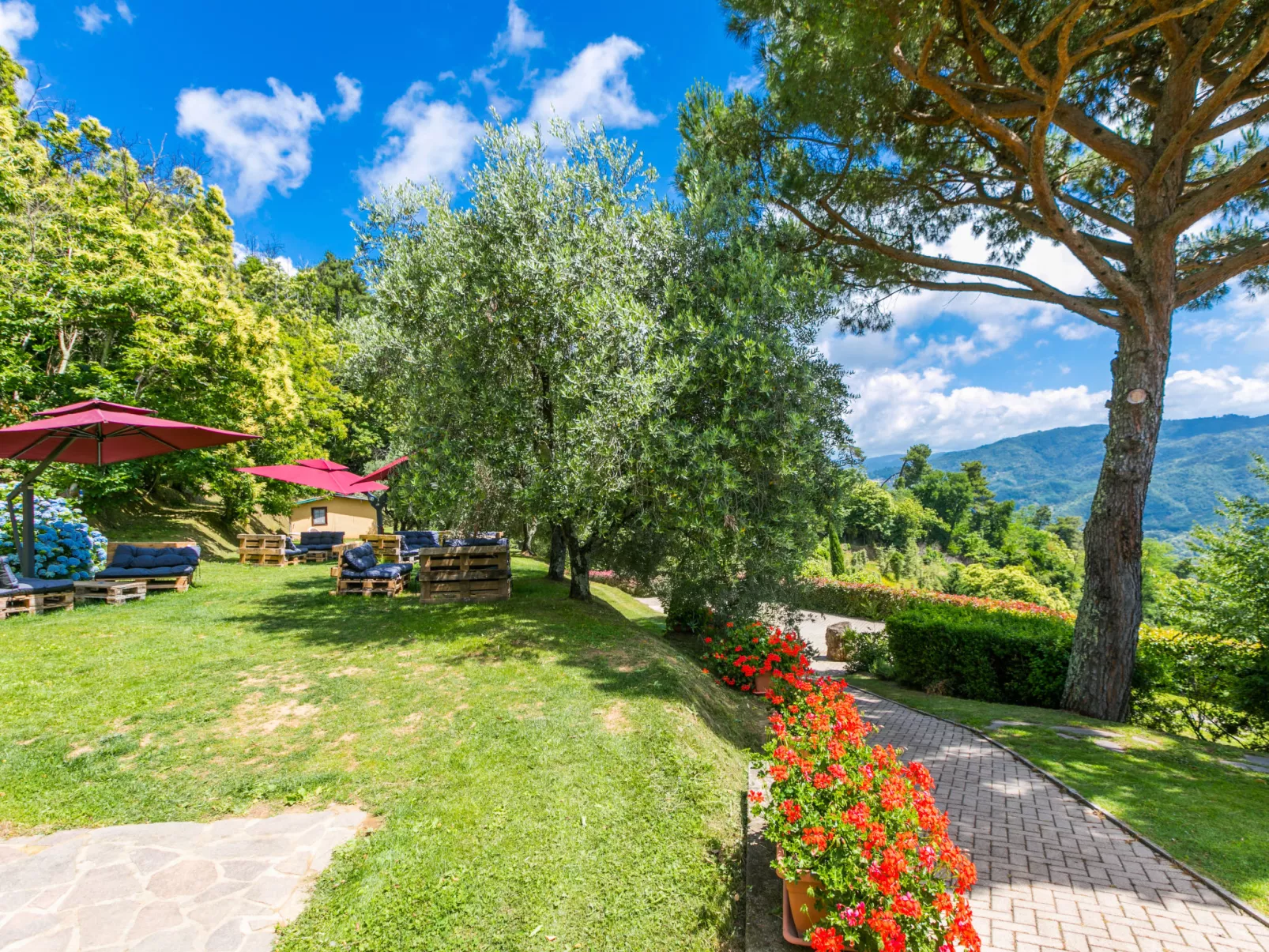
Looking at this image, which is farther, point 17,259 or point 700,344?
point 17,259

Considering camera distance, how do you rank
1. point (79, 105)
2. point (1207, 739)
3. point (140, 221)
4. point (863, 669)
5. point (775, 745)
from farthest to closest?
point (79, 105) < point (140, 221) < point (863, 669) < point (1207, 739) < point (775, 745)

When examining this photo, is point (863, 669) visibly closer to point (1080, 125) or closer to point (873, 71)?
point (1080, 125)

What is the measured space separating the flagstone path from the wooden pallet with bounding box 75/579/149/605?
7.59 meters

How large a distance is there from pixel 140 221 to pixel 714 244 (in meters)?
21.8

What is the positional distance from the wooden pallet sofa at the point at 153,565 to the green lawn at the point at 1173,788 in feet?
47.7

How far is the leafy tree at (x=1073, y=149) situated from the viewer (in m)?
7.91

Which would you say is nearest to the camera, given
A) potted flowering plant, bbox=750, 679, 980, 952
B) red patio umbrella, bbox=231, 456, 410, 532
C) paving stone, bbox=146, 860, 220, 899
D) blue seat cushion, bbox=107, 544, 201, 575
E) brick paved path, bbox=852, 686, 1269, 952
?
potted flowering plant, bbox=750, 679, 980, 952

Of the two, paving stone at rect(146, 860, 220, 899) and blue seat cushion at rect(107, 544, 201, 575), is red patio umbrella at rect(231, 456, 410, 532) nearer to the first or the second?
blue seat cushion at rect(107, 544, 201, 575)

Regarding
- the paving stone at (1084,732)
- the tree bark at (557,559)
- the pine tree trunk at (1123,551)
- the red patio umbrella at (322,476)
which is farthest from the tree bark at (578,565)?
the pine tree trunk at (1123,551)

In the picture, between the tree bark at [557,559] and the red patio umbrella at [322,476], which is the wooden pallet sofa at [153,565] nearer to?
the red patio umbrella at [322,476]

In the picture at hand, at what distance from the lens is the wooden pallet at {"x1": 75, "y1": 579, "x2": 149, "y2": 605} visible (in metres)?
9.43

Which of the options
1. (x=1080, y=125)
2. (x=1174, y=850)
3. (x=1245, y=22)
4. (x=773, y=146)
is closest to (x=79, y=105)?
(x=773, y=146)

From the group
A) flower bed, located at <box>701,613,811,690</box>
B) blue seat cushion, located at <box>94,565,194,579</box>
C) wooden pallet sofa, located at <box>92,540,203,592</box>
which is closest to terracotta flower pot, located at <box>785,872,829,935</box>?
flower bed, located at <box>701,613,811,690</box>

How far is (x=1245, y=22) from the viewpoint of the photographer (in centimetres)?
811
